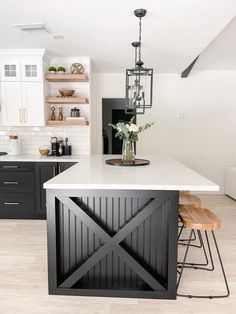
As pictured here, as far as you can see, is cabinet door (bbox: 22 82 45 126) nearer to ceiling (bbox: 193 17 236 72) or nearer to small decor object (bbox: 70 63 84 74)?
small decor object (bbox: 70 63 84 74)

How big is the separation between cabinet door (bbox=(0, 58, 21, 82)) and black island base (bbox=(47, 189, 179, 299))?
277 cm

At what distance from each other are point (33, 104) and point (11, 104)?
1.19ft

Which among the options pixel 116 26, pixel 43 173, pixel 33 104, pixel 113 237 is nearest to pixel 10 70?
pixel 33 104

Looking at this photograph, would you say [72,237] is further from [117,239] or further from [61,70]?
[61,70]

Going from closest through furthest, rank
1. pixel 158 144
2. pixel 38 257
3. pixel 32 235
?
pixel 38 257 < pixel 32 235 < pixel 158 144

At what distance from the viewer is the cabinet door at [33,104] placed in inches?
163

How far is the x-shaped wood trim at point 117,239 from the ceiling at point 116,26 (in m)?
1.86

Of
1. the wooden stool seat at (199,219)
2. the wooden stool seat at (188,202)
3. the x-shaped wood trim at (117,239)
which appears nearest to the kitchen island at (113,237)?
the x-shaped wood trim at (117,239)

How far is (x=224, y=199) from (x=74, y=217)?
3.96 m

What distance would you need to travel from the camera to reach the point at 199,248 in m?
3.07

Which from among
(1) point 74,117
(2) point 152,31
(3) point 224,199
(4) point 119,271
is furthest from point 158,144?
(4) point 119,271

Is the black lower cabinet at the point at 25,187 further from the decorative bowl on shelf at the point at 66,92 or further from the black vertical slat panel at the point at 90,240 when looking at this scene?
the black vertical slat panel at the point at 90,240

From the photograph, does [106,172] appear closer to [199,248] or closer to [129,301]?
[129,301]

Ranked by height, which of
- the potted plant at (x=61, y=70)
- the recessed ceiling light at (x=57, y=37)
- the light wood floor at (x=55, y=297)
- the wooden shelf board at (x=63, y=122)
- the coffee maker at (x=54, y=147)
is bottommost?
the light wood floor at (x=55, y=297)
